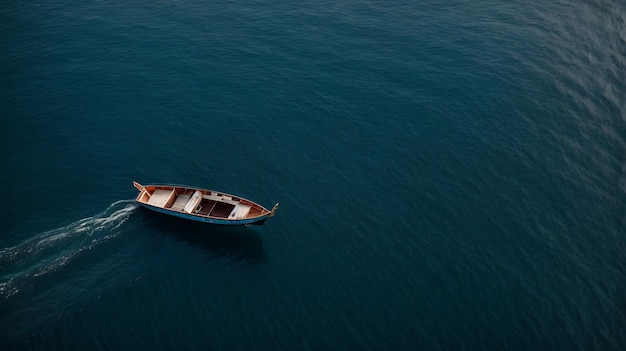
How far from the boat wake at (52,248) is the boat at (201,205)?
5.48 meters

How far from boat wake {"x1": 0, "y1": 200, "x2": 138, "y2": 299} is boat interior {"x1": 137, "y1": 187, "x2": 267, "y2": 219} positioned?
18.3 feet

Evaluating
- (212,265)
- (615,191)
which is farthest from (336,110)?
(615,191)

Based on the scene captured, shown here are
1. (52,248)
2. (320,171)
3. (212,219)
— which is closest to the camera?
(52,248)

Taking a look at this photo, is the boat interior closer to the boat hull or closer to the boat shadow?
the boat hull

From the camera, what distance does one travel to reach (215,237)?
371 ft

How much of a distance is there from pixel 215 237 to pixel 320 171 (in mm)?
29622

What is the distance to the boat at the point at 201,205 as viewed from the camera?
4375 inches

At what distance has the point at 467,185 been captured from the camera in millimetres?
123938

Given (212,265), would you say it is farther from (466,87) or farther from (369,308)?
(466,87)

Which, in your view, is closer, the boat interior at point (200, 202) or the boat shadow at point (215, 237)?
the boat shadow at point (215, 237)

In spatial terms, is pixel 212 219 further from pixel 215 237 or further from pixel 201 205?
pixel 201 205

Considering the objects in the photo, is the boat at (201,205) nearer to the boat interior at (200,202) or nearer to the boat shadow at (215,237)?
the boat interior at (200,202)

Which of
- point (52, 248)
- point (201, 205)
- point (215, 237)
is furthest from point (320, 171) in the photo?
point (52, 248)

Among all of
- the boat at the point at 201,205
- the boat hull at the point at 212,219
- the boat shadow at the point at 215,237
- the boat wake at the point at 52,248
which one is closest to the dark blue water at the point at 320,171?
the boat wake at the point at 52,248
